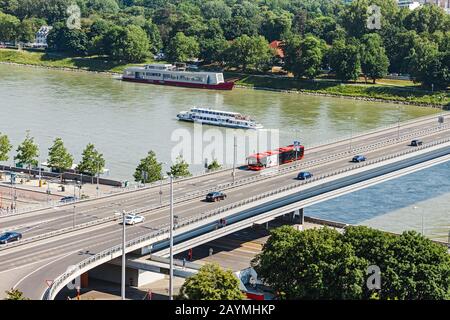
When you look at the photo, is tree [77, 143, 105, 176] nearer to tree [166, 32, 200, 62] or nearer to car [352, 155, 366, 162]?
car [352, 155, 366, 162]

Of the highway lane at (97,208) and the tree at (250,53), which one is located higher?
the tree at (250,53)

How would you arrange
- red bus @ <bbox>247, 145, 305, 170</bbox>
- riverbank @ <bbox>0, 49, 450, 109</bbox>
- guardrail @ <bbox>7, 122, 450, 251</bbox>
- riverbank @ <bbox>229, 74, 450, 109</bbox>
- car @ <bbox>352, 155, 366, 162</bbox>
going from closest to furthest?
1. guardrail @ <bbox>7, 122, 450, 251</bbox>
2. red bus @ <bbox>247, 145, 305, 170</bbox>
3. car @ <bbox>352, 155, 366, 162</bbox>
4. riverbank @ <bbox>229, 74, 450, 109</bbox>
5. riverbank @ <bbox>0, 49, 450, 109</bbox>

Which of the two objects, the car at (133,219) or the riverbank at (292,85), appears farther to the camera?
the riverbank at (292,85)

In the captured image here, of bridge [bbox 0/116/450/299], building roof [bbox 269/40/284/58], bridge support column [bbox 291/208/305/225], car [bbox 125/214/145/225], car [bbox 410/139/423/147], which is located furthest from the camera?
building roof [bbox 269/40/284/58]

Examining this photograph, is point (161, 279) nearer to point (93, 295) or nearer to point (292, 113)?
point (93, 295)

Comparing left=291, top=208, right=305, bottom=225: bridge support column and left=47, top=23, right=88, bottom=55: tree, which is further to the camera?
left=47, top=23, right=88, bottom=55: tree

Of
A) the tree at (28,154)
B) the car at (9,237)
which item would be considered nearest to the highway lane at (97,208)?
the car at (9,237)

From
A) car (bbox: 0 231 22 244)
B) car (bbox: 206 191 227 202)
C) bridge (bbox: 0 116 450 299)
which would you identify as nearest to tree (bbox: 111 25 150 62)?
bridge (bbox: 0 116 450 299)

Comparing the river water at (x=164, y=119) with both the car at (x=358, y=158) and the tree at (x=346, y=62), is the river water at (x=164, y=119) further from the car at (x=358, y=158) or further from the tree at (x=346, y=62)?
the tree at (x=346, y=62)
